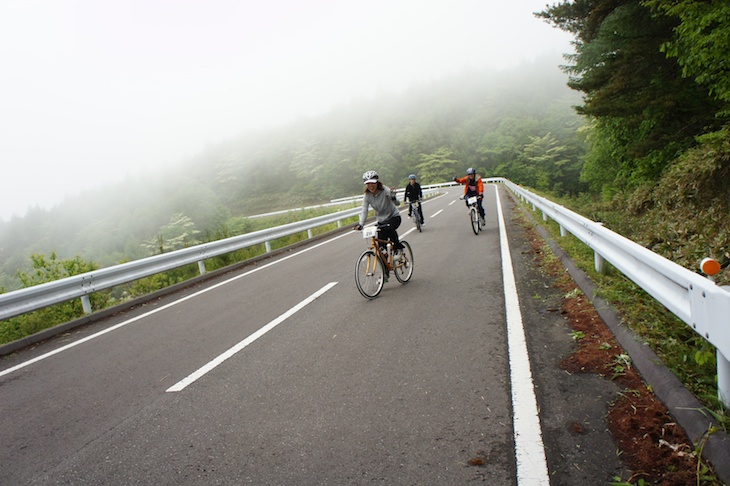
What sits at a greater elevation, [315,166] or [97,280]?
[315,166]

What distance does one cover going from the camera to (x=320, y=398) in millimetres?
3461

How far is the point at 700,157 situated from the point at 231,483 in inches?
372

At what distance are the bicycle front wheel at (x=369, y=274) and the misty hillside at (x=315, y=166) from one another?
117 feet

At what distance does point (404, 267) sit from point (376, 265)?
810 mm

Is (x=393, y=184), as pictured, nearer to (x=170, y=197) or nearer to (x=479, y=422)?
(x=170, y=197)

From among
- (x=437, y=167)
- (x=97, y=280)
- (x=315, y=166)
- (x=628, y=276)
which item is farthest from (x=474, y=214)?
A: (x=315, y=166)

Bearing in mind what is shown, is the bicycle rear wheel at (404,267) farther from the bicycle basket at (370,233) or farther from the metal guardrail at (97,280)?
the metal guardrail at (97,280)

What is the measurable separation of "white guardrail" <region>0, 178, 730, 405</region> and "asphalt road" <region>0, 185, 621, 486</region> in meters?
0.78

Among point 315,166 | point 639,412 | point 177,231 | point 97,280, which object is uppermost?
point 315,166

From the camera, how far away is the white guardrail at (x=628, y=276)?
231cm

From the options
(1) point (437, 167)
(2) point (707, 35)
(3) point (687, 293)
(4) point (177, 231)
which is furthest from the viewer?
(1) point (437, 167)

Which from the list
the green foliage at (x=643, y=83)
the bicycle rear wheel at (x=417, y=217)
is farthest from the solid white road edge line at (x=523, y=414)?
the green foliage at (x=643, y=83)

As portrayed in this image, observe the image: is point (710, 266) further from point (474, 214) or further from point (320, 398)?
point (474, 214)

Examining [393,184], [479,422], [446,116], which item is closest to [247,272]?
[479,422]
